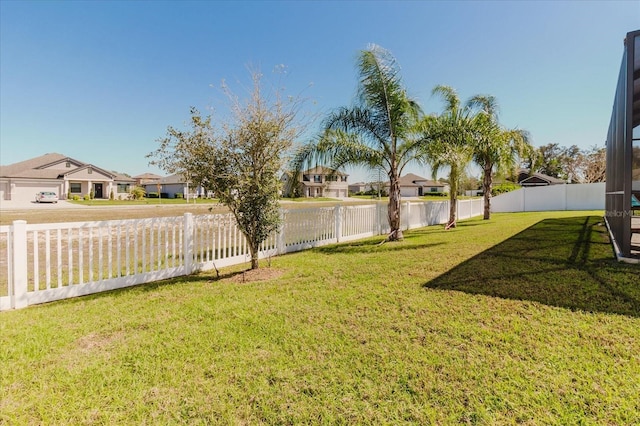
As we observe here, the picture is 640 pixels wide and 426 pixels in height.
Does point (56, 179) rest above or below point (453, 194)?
above

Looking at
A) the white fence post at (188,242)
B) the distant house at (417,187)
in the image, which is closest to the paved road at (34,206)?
the white fence post at (188,242)

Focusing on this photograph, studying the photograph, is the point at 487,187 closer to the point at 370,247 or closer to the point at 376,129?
the point at 376,129

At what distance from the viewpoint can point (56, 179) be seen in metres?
34.1

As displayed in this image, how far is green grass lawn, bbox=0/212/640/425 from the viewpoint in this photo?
6.78 ft

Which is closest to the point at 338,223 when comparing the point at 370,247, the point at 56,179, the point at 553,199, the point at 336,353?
the point at 370,247

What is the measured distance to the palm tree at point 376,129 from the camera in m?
8.81

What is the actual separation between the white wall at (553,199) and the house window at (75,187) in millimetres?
47176

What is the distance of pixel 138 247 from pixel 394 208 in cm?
766

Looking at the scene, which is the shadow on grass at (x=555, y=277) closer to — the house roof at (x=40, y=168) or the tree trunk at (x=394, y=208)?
the tree trunk at (x=394, y=208)

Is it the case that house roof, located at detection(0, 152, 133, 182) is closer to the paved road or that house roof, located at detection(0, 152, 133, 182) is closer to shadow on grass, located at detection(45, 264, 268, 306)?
the paved road

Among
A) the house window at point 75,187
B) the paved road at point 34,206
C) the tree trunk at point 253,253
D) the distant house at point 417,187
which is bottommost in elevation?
the tree trunk at point 253,253

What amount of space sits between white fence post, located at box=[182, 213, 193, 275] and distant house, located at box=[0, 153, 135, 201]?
39.8m

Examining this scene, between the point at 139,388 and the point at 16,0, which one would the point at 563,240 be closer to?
the point at 139,388

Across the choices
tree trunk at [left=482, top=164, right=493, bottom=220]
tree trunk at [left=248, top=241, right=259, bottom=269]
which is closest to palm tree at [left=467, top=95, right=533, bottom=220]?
tree trunk at [left=482, top=164, right=493, bottom=220]
